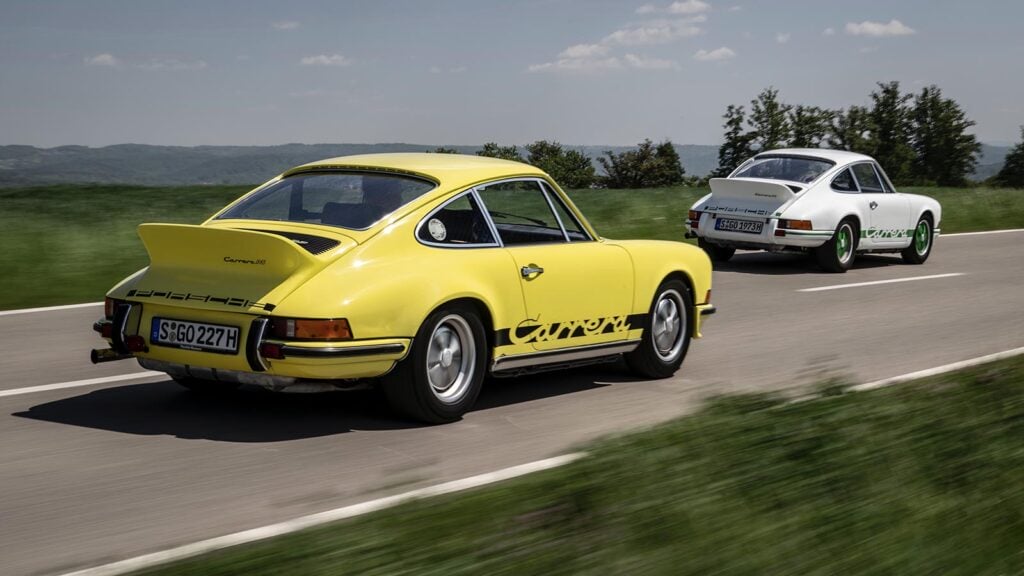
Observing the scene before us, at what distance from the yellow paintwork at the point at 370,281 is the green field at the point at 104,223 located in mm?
5270

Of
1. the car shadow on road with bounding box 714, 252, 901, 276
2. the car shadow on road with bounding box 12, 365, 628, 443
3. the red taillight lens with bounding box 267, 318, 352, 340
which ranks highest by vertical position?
the red taillight lens with bounding box 267, 318, 352, 340

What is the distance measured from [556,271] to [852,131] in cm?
12810

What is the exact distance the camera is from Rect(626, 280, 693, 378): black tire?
848 centimetres

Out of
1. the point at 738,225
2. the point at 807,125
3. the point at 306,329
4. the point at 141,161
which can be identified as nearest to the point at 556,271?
the point at 306,329

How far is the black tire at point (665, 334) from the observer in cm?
848

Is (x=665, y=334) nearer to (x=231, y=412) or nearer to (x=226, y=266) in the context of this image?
(x=231, y=412)

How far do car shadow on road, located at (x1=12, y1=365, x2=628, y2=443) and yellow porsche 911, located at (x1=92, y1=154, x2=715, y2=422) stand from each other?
227 mm

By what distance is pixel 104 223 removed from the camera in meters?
15.9

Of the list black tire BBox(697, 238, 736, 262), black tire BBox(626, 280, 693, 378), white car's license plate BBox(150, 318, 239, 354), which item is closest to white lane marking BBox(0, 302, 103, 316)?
white car's license plate BBox(150, 318, 239, 354)

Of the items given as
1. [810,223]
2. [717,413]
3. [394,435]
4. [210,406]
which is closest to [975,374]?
[717,413]

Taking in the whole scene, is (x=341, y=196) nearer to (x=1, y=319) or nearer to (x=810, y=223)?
(x=1, y=319)

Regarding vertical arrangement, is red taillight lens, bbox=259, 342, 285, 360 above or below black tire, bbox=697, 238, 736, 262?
above

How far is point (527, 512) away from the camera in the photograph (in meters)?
4.32

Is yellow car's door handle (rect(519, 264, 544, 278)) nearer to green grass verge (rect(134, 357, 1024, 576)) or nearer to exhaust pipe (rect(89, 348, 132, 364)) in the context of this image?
green grass verge (rect(134, 357, 1024, 576))
